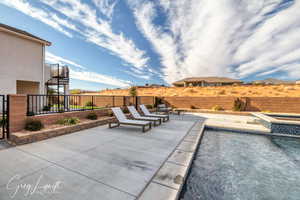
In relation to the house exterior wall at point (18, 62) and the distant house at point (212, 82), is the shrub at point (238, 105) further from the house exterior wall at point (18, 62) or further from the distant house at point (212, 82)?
the distant house at point (212, 82)

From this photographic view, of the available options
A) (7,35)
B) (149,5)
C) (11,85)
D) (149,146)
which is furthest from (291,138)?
(7,35)

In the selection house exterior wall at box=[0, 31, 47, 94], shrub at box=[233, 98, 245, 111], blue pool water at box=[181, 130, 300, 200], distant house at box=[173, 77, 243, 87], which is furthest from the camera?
distant house at box=[173, 77, 243, 87]

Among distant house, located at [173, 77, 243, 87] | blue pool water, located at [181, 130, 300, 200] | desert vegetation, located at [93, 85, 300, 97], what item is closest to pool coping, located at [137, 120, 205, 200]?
blue pool water, located at [181, 130, 300, 200]

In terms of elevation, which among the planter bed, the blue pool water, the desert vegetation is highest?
the desert vegetation

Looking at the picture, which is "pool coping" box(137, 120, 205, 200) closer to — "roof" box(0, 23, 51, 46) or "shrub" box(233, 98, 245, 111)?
"roof" box(0, 23, 51, 46)

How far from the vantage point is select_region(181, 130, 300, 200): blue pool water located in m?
2.21

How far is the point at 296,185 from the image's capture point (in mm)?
2512

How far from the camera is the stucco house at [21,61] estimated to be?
7.88 m

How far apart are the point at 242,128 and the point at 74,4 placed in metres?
12.1

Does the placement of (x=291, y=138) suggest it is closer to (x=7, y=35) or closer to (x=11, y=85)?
(x=11, y=85)

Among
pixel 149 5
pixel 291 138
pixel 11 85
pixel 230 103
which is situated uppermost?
pixel 149 5

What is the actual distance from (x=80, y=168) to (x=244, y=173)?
12.1 feet

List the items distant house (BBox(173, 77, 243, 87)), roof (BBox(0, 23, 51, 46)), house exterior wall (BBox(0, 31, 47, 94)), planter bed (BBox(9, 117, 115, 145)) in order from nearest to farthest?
planter bed (BBox(9, 117, 115, 145)) → roof (BBox(0, 23, 51, 46)) → house exterior wall (BBox(0, 31, 47, 94)) → distant house (BBox(173, 77, 243, 87))

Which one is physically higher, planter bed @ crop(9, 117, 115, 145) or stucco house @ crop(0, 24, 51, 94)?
stucco house @ crop(0, 24, 51, 94)
